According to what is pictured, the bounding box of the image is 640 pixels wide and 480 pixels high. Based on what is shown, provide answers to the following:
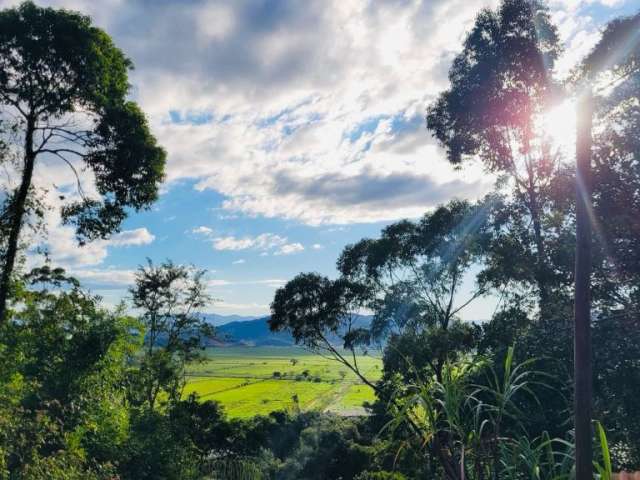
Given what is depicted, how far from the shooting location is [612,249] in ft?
22.5

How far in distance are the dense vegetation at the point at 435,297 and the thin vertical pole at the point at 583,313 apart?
70cm

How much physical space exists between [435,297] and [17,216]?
1267 centimetres

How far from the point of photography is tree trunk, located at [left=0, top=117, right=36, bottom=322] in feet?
27.5

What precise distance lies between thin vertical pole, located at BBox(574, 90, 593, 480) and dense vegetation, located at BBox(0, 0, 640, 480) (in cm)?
70

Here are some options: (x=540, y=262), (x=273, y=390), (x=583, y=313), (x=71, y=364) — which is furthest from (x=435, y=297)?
(x=273, y=390)

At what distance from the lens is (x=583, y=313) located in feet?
5.30

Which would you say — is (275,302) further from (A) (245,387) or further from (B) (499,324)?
(A) (245,387)

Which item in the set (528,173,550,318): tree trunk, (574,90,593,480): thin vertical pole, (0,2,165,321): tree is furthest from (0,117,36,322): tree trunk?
(528,173,550,318): tree trunk

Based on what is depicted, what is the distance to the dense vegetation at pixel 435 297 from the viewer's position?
535cm

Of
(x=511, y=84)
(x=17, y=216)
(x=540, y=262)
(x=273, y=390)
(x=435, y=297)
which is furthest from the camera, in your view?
(x=273, y=390)

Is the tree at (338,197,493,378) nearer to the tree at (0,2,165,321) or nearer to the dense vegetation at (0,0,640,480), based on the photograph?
the dense vegetation at (0,0,640,480)

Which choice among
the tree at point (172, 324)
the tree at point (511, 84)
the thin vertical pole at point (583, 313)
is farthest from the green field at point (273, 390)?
the thin vertical pole at point (583, 313)

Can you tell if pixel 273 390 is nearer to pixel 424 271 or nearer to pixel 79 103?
pixel 424 271

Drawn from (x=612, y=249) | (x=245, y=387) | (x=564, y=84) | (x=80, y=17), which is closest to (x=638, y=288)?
(x=612, y=249)
